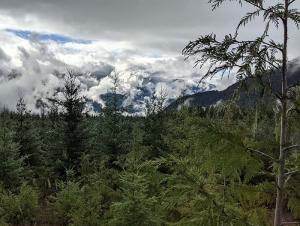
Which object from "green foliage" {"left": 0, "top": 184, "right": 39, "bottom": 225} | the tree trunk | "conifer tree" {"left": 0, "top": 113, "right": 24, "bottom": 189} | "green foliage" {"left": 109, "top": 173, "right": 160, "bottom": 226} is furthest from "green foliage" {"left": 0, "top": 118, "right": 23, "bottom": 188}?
the tree trunk

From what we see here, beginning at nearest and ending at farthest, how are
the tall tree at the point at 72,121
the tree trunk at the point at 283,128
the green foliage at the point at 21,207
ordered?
the tree trunk at the point at 283,128 → the green foliage at the point at 21,207 → the tall tree at the point at 72,121

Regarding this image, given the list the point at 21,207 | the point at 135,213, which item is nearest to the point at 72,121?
the point at 21,207

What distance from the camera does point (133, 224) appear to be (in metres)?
11.5

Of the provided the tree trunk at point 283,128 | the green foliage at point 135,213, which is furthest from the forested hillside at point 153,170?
the tree trunk at point 283,128

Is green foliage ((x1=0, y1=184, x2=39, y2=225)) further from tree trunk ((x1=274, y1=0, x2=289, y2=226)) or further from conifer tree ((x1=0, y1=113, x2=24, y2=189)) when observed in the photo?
tree trunk ((x1=274, y1=0, x2=289, y2=226))

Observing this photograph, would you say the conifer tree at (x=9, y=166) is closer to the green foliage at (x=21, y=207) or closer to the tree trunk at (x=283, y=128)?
the green foliage at (x=21, y=207)

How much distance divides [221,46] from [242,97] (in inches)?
23.8

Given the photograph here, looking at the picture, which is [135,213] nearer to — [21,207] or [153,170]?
[153,170]

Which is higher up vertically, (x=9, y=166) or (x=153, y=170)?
(x=153, y=170)

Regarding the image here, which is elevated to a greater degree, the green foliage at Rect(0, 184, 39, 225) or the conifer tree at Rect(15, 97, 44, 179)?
the conifer tree at Rect(15, 97, 44, 179)

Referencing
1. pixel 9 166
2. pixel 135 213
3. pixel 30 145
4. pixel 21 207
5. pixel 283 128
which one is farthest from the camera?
pixel 30 145

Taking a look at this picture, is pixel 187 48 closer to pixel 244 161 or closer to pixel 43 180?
pixel 244 161

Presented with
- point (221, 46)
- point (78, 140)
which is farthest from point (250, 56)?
point (78, 140)

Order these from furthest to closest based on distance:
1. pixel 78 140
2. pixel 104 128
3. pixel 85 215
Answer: pixel 104 128 < pixel 78 140 < pixel 85 215
